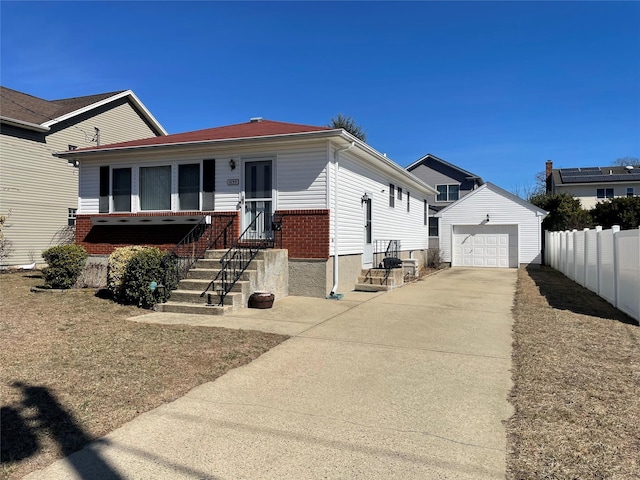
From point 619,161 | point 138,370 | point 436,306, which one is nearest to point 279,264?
point 436,306

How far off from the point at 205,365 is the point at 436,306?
5742 mm

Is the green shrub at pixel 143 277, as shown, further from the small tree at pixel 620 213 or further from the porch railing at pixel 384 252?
the small tree at pixel 620 213

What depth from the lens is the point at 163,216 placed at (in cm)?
1184

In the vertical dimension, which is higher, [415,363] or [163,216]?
[163,216]

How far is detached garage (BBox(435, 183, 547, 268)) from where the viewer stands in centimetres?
2252

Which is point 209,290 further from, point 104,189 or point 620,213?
point 620,213

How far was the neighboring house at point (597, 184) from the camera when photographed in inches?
1555

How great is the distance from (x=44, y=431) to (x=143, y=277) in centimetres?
554

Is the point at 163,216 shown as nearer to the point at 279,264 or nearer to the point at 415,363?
the point at 279,264

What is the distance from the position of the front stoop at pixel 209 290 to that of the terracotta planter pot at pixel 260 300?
0.40 ft

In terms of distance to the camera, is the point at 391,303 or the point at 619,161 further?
the point at 619,161

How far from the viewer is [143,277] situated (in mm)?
8672

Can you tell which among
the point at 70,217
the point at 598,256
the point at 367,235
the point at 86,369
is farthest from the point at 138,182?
the point at 598,256

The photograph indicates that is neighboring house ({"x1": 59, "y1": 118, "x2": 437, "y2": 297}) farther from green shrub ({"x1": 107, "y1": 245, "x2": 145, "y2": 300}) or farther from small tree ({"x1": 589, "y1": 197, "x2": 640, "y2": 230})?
small tree ({"x1": 589, "y1": 197, "x2": 640, "y2": 230})
